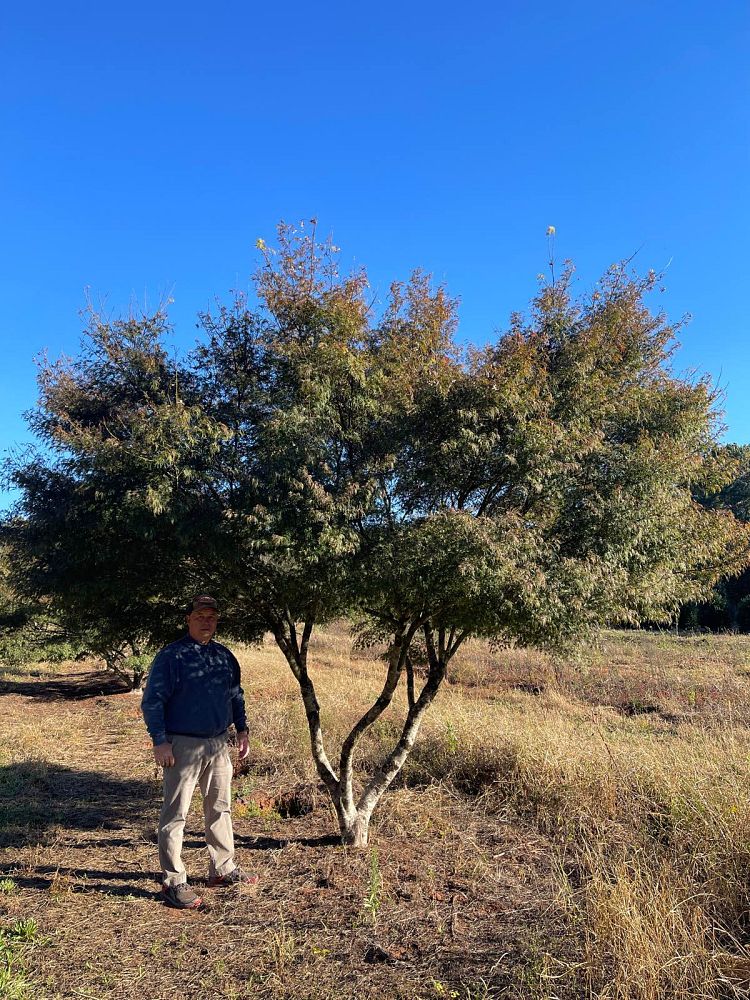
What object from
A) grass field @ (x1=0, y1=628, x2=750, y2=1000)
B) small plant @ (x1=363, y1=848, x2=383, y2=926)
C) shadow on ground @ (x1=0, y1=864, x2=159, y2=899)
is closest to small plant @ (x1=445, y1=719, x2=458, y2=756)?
grass field @ (x1=0, y1=628, x2=750, y2=1000)

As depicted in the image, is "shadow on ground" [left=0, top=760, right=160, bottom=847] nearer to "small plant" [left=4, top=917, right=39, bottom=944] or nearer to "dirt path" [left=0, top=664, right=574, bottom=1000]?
"dirt path" [left=0, top=664, right=574, bottom=1000]

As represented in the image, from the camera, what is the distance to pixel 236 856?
20.4 ft

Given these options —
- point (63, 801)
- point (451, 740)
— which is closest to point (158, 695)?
point (63, 801)

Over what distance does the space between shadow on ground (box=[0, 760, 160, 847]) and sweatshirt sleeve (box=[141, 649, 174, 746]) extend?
2905 millimetres

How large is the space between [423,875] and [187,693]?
259 centimetres

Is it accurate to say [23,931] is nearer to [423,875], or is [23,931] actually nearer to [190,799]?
[190,799]

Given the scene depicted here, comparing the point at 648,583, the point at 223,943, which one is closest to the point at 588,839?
the point at 648,583

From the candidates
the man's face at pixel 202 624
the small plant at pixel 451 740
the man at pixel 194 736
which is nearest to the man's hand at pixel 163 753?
the man at pixel 194 736

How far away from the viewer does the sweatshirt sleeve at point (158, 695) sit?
16.4ft

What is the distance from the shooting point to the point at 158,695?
5090mm

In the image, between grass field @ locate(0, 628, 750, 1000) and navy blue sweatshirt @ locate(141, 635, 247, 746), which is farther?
navy blue sweatshirt @ locate(141, 635, 247, 746)

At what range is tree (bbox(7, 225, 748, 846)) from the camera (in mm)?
4891

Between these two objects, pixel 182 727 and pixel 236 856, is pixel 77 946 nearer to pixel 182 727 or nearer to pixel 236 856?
pixel 182 727

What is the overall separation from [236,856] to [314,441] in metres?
4.14
